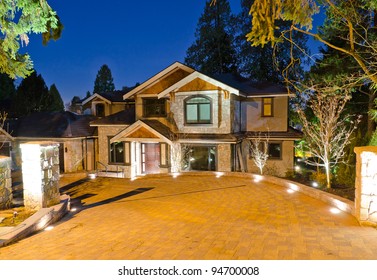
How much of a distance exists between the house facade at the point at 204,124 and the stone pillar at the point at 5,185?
10.1 metres

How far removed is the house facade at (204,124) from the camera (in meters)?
18.2

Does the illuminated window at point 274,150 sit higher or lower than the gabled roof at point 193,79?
lower

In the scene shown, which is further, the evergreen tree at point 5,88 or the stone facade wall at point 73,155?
the evergreen tree at point 5,88

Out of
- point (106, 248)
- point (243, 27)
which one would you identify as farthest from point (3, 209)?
point (243, 27)

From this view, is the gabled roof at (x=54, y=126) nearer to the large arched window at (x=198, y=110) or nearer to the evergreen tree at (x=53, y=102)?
the large arched window at (x=198, y=110)

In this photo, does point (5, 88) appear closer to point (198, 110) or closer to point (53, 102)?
point (53, 102)

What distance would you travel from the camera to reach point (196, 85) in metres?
18.4

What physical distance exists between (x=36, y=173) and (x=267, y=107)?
15.3m

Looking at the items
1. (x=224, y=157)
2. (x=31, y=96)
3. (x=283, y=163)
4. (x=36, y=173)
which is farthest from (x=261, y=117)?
(x=31, y=96)

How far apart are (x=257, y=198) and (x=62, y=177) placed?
13.5 meters

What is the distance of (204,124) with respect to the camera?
18594mm

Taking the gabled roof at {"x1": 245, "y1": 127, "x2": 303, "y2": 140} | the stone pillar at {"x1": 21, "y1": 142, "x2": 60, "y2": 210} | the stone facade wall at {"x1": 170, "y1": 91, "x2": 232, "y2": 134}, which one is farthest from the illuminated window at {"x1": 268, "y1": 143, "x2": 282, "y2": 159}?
the stone pillar at {"x1": 21, "y1": 142, "x2": 60, "y2": 210}

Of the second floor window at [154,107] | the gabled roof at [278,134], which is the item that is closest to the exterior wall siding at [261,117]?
the gabled roof at [278,134]

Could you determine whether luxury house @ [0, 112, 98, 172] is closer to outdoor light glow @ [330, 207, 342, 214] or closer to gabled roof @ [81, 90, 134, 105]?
gabled roof @ [81, 90, 134, 105]
